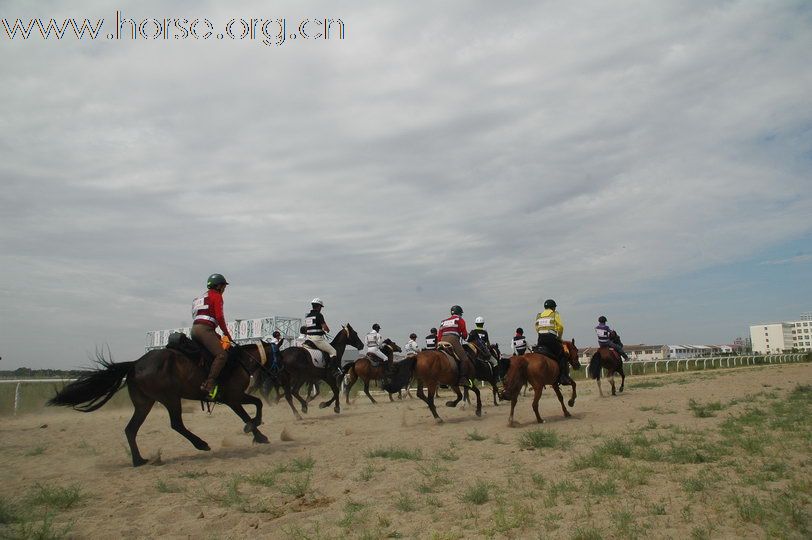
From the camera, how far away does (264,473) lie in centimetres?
777

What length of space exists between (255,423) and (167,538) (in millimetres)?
5114

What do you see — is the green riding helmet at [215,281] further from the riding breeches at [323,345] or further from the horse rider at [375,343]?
the horse rider at [375,343]

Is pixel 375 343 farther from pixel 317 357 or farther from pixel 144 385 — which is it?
pixel 144 385

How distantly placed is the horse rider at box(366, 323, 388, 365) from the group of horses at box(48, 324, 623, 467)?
0.69 feet

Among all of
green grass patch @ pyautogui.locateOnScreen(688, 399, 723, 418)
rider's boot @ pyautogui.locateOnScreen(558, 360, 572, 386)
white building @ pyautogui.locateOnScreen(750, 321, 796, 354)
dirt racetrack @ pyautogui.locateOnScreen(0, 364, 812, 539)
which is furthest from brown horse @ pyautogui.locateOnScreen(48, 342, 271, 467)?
white building @ pyautogui.locateOnScreen(750, 321, 796, 354)

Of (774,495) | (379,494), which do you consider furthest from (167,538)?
(774,495)

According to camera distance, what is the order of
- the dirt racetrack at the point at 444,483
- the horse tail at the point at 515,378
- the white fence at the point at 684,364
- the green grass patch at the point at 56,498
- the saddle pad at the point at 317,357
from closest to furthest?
the dirt racetrack at the point at 444,483, the green grass patch at the point at 56,498, the horse tail at the point at 515,378, the saddle pad at the point at 317,357, the white fence at the point at 684,364

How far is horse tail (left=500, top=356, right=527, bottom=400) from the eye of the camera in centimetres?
1211

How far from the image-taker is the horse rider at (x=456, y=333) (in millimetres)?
14320

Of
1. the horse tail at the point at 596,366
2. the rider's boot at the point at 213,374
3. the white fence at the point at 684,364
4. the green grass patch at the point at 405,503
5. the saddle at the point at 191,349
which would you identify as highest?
the saddle at the point at 191,349

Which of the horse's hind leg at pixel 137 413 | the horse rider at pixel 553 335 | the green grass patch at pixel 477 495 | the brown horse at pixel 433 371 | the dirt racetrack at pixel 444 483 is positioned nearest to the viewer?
the dirt racetrack at pixel 444 483

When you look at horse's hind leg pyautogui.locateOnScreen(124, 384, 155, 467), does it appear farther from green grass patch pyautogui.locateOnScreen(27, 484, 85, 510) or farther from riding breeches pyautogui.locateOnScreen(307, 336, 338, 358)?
riding breeches pyautogui.locateOnScreen(307, 336, 338, 358)

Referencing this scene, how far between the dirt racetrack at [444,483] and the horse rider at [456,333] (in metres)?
2.26

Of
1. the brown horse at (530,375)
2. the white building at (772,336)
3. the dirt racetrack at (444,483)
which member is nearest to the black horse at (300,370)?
the dirt racetrack at (444,483)
